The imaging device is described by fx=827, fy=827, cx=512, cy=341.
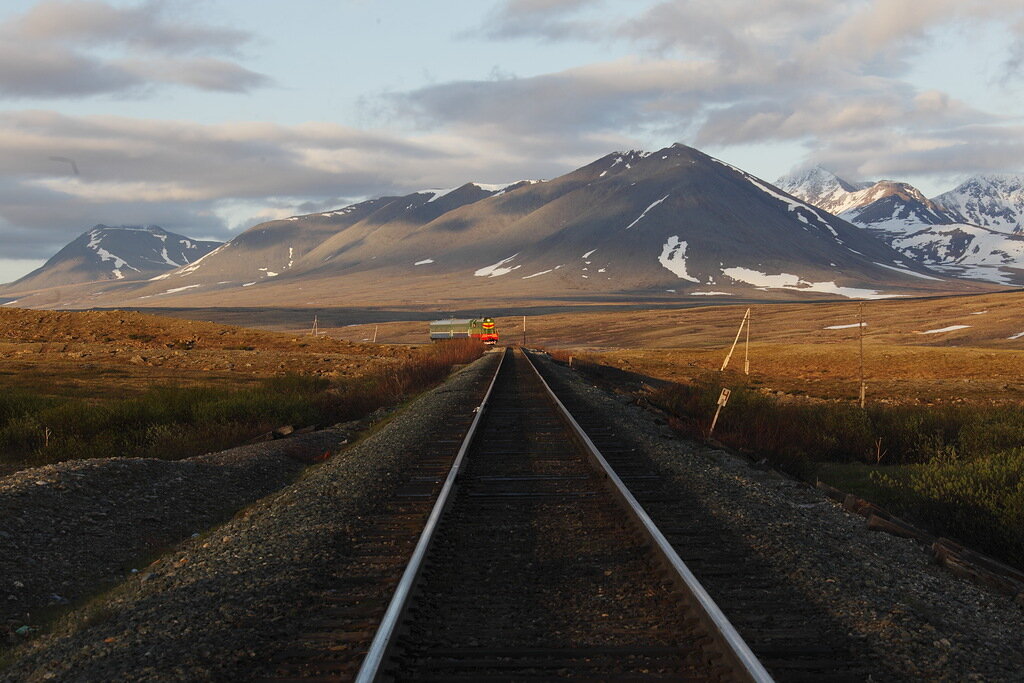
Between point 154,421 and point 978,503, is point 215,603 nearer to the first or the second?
point 978,503

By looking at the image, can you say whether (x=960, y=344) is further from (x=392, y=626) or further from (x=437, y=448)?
(x=392, y=626)

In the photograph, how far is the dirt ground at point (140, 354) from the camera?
95.8ft

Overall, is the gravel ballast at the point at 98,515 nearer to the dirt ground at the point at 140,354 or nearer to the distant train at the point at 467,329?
the dirt ground at the point at 140,354

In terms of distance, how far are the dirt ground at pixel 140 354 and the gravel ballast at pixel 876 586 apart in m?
21.2

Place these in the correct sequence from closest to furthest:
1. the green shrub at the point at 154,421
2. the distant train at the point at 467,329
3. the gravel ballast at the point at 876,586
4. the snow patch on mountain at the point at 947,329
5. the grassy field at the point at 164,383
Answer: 1. the gravel ballast at the point at 876,586
2. the green shrub at the point at 154,421
3. the grassy field at the point at 164,383
4. the distant train at the point at 467,329
5. the snow patch on mountain at the point at 947,329

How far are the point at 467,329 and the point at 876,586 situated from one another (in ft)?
295

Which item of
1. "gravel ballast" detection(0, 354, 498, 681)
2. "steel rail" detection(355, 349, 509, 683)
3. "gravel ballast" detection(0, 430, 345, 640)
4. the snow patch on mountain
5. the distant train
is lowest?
the snow patch on mountain

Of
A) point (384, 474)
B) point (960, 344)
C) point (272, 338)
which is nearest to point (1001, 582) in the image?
point (384, 474)

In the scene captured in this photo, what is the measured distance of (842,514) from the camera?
30.4 feet

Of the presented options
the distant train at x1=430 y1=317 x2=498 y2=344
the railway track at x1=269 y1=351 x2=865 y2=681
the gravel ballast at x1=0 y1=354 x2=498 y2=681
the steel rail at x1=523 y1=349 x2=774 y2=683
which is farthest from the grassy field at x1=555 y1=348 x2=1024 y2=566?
the distant train at x1=430 y1=317 x2=498 y2=344

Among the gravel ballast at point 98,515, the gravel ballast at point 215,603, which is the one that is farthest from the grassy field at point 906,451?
the gravel ballast at point 98,515

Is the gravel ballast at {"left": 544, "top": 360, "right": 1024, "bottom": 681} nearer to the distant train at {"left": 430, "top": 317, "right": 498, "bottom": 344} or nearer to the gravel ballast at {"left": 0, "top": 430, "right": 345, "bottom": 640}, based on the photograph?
the gravel ballast at {"left": 0, "top": 430, "right": 345, "bottom": 640}

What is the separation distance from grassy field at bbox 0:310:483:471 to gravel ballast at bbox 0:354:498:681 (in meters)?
8.25

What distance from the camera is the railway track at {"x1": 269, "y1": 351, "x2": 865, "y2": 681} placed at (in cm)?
481
